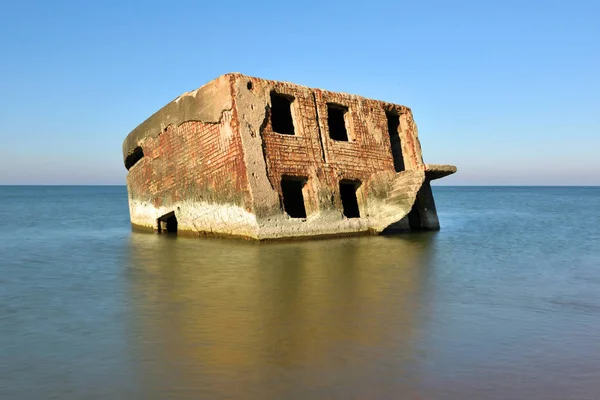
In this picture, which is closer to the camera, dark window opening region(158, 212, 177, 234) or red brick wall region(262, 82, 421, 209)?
red brick wall region(262, 82, 421, 209)

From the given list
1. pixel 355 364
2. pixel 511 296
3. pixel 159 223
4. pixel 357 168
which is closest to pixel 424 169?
pixel 357 168

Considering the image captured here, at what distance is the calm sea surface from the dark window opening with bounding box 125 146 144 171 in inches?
233

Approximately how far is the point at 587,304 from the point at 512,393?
2943mm

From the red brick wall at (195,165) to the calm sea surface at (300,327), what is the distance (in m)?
2.03

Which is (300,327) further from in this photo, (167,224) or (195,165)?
(167,224)

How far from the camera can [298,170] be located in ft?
34.6

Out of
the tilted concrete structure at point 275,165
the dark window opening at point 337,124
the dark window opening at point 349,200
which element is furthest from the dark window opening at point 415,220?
the dark window opening at point 337,124

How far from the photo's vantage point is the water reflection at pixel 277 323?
3072mm

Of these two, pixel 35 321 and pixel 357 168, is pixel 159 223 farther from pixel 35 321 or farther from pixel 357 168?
pixel 35 321

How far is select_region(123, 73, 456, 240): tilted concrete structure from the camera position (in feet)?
32.3

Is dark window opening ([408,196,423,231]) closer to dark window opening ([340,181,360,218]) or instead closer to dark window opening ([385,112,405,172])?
dark window opening ([385,112,405,172])

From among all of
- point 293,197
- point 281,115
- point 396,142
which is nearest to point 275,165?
Result: point 293,197

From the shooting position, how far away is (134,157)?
15.0m

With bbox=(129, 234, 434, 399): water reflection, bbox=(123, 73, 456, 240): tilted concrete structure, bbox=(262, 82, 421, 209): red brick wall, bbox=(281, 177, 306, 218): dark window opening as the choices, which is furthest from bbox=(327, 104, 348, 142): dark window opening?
bbox=(129, 234, 434, 399): water reflection
